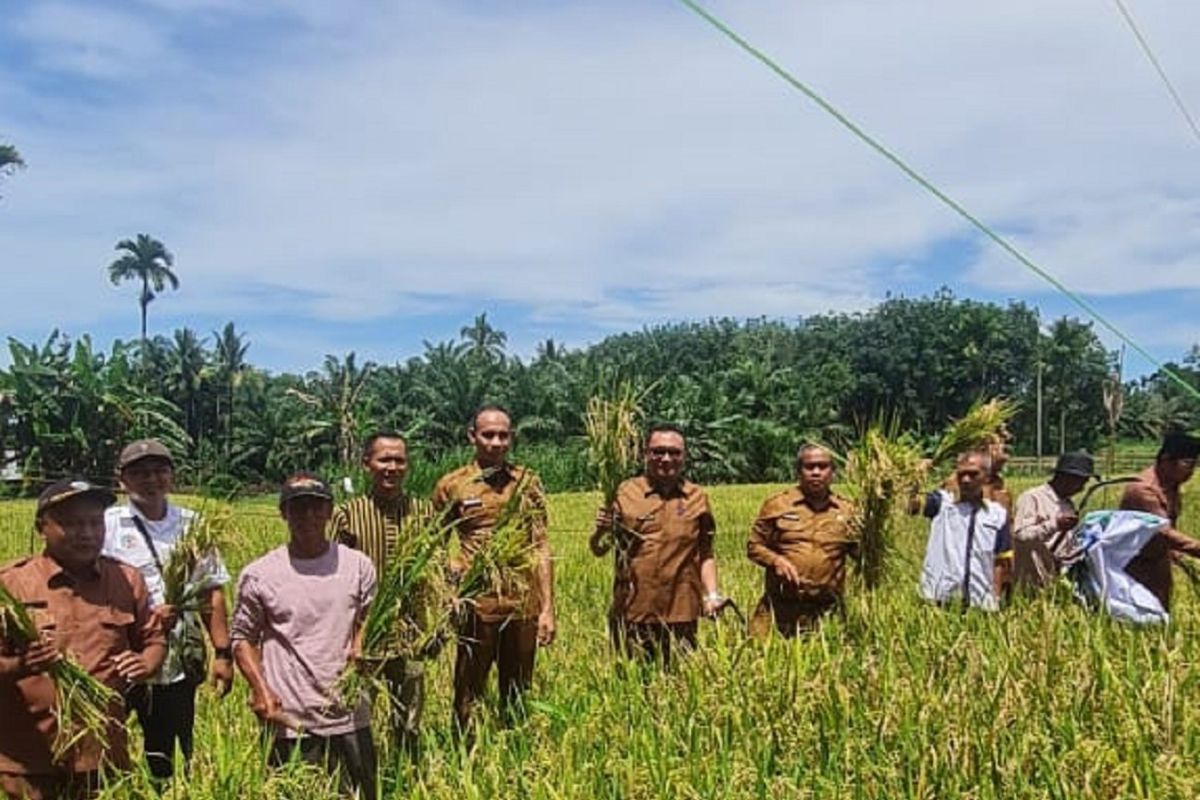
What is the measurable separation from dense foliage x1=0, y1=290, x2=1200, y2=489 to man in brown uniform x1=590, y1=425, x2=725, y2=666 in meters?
7.69

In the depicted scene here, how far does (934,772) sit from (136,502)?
3078mm

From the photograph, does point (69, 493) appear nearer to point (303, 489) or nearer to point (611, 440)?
point (303, 489)

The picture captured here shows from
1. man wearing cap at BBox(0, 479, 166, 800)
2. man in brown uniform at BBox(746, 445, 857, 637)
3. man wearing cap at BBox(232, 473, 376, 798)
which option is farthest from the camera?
man in brown uniform at BBox(746, 445, 857, 637)

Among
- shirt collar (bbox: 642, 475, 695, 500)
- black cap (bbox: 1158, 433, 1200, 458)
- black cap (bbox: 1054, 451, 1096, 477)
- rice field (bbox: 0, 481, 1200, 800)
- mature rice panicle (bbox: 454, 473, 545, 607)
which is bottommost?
rice field (bbox: 0, 481, 1200, 800)

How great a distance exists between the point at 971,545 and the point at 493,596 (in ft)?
8.47

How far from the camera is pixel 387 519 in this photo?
4723 millimetres

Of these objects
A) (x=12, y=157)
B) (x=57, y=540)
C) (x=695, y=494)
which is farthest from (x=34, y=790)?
(x=12, y=157)

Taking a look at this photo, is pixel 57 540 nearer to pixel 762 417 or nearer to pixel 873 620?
pixel 873 620

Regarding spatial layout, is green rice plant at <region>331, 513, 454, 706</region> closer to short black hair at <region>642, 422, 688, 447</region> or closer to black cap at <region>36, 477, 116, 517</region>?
black cap at <region>36, 477, 116, 517</region>

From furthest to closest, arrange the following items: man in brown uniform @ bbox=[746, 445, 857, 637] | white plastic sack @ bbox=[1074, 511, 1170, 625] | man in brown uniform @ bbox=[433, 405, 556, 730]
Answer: man in brown uniform @ bbox=[746, 445, 857, 637] < white plastic sack @ bbox=[1074, 511, 1170, 625] < man in brown uniform @ bbox=[433, 405, 556, 730]

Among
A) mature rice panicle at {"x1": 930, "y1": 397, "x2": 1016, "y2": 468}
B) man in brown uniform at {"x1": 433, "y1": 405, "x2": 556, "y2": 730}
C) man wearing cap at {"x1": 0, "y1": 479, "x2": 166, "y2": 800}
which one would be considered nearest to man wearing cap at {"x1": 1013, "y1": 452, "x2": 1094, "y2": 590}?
mature rice panicle at {"x1": 930, "y1": 397, "x2": 1016, "y2": 468}

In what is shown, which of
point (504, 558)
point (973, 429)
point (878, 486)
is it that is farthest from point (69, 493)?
point (973, 429)

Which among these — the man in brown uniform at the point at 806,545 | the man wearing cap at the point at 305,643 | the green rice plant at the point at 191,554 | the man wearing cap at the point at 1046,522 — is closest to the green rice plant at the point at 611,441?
the man in brown uniform at the point at 806,545

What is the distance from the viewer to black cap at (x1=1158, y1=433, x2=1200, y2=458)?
5.51 meters
